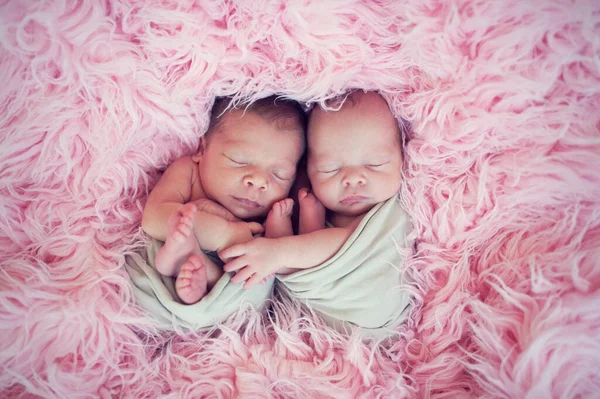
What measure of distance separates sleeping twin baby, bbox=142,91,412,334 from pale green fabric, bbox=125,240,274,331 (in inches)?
1.1

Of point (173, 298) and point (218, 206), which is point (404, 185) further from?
point (173, 298)

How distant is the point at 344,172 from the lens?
1.10m

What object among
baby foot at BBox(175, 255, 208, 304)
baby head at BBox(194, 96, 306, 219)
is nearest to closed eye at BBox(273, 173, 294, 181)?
baby head at BBox(194, 96, 306, 219)

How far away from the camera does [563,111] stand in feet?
2.84

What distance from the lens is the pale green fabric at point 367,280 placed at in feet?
3.43

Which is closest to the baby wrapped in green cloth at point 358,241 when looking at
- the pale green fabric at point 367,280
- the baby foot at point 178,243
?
the pale green fabric at point 367,280

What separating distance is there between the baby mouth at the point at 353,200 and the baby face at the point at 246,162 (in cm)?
18

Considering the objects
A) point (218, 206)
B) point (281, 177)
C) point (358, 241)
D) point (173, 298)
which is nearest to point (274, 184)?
point (281, 177)

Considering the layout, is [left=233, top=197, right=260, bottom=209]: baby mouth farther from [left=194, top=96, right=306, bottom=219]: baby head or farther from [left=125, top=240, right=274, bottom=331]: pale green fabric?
[left=125, top=240, right=274, bottom=331]: pale green fabric

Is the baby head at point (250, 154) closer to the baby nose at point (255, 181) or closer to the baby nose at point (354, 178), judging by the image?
the baby nose at point (255, 181)

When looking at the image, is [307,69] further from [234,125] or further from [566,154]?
[566,154]

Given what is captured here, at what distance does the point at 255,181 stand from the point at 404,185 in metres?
0.38

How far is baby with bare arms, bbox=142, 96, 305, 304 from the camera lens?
104cm

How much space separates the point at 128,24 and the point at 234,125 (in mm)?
334
